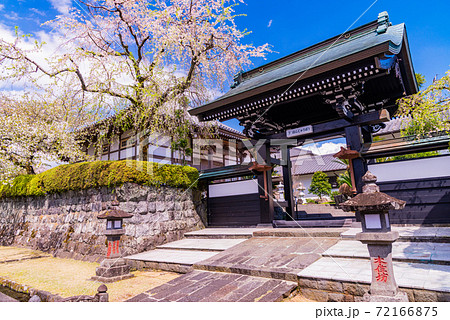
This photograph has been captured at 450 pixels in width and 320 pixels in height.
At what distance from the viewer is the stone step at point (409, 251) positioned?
4.16 meters

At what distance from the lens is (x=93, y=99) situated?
9.30m

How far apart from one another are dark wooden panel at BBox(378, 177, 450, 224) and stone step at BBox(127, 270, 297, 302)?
4571 millimetres

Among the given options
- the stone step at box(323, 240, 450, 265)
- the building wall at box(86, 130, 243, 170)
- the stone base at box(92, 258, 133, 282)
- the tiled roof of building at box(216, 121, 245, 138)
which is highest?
the tiled roof of building at box(216, 121, 245, 138)

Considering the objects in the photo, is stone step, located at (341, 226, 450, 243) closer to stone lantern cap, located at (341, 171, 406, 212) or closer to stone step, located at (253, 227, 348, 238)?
stone step, located at (253, 227, 348, 238)

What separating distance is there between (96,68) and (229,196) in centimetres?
679

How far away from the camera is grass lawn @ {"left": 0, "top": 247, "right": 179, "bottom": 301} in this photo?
488cm

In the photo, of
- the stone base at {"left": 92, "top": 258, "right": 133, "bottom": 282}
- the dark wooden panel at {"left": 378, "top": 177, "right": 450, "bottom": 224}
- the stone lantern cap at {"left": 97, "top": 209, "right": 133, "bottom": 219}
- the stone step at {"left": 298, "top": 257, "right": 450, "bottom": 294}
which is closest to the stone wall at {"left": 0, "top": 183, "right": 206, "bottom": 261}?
the stone lantern cap at {"left": 97, "top": 209, "right": 133, "bottom": 219}

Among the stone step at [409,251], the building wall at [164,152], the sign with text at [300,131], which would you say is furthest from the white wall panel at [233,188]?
the stone step at [409,251]

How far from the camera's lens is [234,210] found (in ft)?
31.8

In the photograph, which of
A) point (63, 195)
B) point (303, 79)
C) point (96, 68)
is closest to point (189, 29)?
point (96, 68)

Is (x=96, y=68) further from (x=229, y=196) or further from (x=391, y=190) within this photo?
(x=391, y=190)

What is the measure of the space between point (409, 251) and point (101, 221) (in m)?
8.04

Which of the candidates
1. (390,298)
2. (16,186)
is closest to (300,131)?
(390,298)

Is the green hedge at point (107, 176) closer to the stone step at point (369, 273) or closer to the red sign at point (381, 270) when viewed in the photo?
the stone step at point (369, 273)
